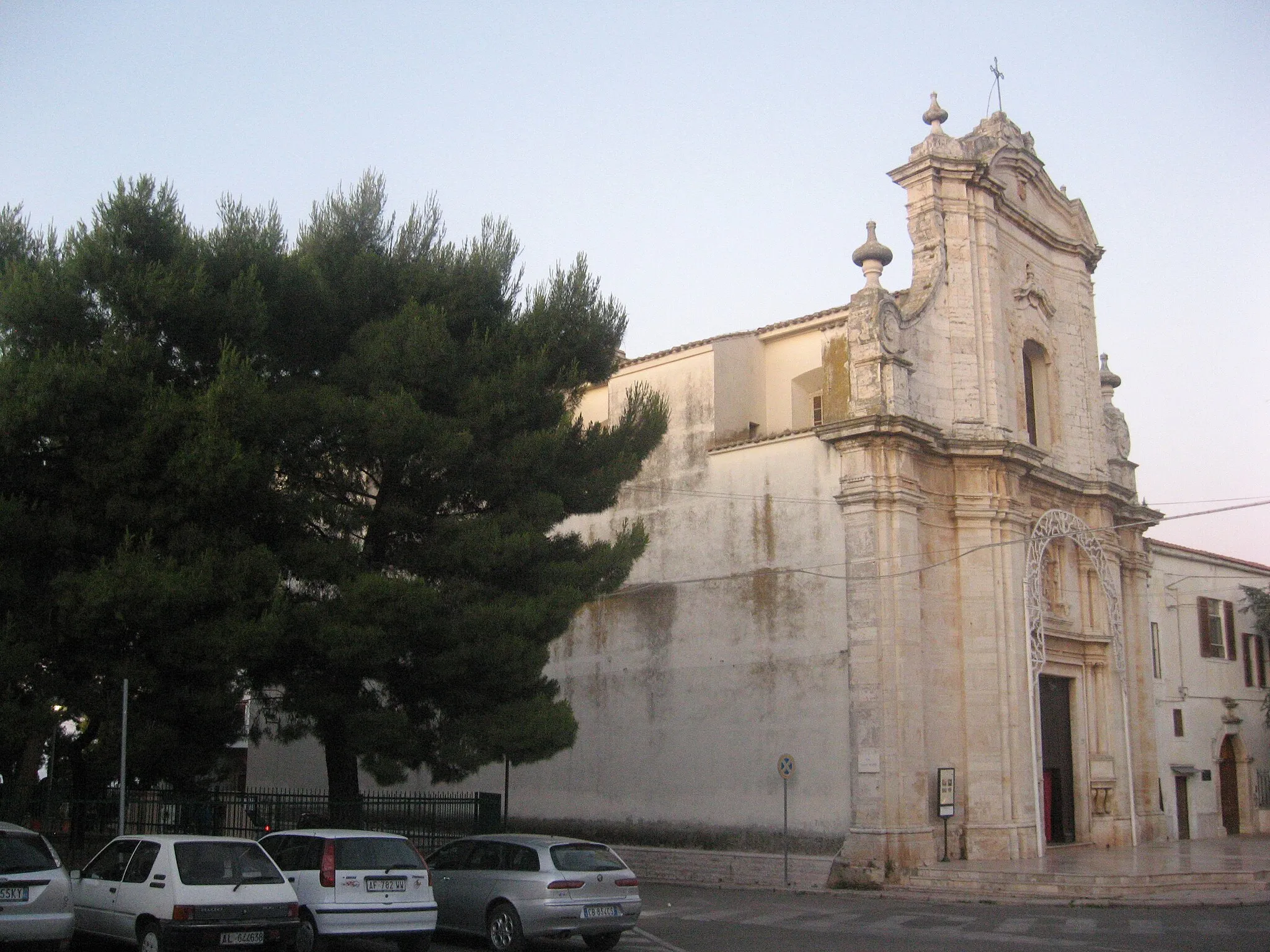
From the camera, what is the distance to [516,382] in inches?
680

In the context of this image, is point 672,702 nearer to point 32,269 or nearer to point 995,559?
point 995,559

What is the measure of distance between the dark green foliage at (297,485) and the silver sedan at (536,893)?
79.2 inches

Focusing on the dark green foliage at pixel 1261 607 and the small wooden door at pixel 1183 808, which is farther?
the dark green foliage at pixel 1261 607

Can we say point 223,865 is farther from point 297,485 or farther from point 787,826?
point 787,826

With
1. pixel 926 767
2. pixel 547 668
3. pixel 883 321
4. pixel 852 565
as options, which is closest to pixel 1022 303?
pixel 883 321

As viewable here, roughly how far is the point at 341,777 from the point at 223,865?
5.74m

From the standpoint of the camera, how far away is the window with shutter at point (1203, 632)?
3381 cm

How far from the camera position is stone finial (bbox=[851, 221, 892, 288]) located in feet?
79.5

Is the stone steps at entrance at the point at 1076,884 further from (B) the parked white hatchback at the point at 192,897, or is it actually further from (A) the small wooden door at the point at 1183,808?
(B) the parked white hatchback at the point at 192,897

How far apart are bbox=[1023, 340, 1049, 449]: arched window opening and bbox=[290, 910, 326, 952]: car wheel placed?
66.5 feet

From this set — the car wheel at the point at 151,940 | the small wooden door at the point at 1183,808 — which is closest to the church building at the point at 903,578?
the small wooden door at the point at 1183,808

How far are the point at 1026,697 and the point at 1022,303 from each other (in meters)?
8.76

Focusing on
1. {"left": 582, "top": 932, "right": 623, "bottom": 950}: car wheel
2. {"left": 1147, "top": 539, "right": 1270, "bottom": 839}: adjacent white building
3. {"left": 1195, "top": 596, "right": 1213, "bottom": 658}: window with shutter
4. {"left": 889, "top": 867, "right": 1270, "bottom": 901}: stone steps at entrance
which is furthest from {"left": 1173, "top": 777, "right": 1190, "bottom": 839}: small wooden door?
{"left": 582, "top": 932, "right": 623, "bottom": 950}: car wheel

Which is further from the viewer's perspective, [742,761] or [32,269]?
[742,761]
